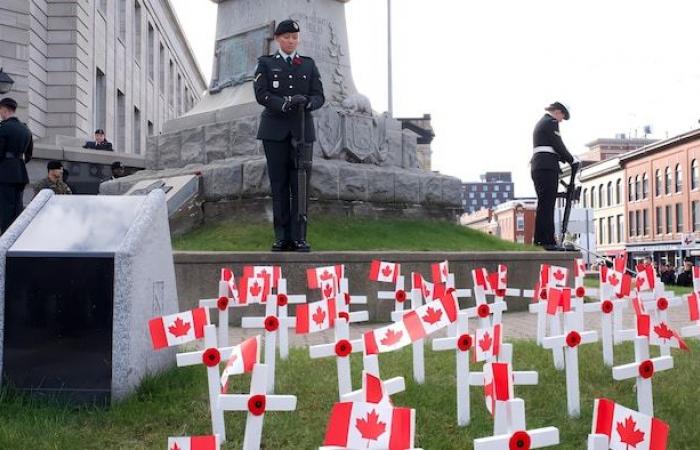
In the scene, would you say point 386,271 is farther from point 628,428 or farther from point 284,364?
point 628,428

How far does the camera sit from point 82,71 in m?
27.6

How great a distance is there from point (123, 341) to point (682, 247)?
191 ft

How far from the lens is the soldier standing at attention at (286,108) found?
8.73 metres

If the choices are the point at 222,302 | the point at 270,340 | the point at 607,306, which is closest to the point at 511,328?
the point at 607,306

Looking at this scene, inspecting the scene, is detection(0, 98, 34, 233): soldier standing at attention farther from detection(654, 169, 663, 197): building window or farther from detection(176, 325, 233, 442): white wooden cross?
detection(654, 169, 663, 197): building window

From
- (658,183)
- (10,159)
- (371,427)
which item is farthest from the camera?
(658,183)

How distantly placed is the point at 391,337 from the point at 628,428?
1.37m

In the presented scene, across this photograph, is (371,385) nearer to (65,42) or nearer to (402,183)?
(402,183)

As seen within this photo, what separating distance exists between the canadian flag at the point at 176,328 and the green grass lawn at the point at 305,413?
1.32ft

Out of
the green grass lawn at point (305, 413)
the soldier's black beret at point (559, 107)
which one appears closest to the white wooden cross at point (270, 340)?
the green grass lawn at point (305, 413)

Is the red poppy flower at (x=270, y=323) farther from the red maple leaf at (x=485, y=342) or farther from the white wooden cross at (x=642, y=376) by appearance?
the white wooden cross at (x=642, y=376)

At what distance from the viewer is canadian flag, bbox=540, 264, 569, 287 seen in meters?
6.81

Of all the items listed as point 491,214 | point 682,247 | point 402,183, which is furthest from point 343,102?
point 491,214

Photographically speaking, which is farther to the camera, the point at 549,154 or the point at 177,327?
the point at 549,154
